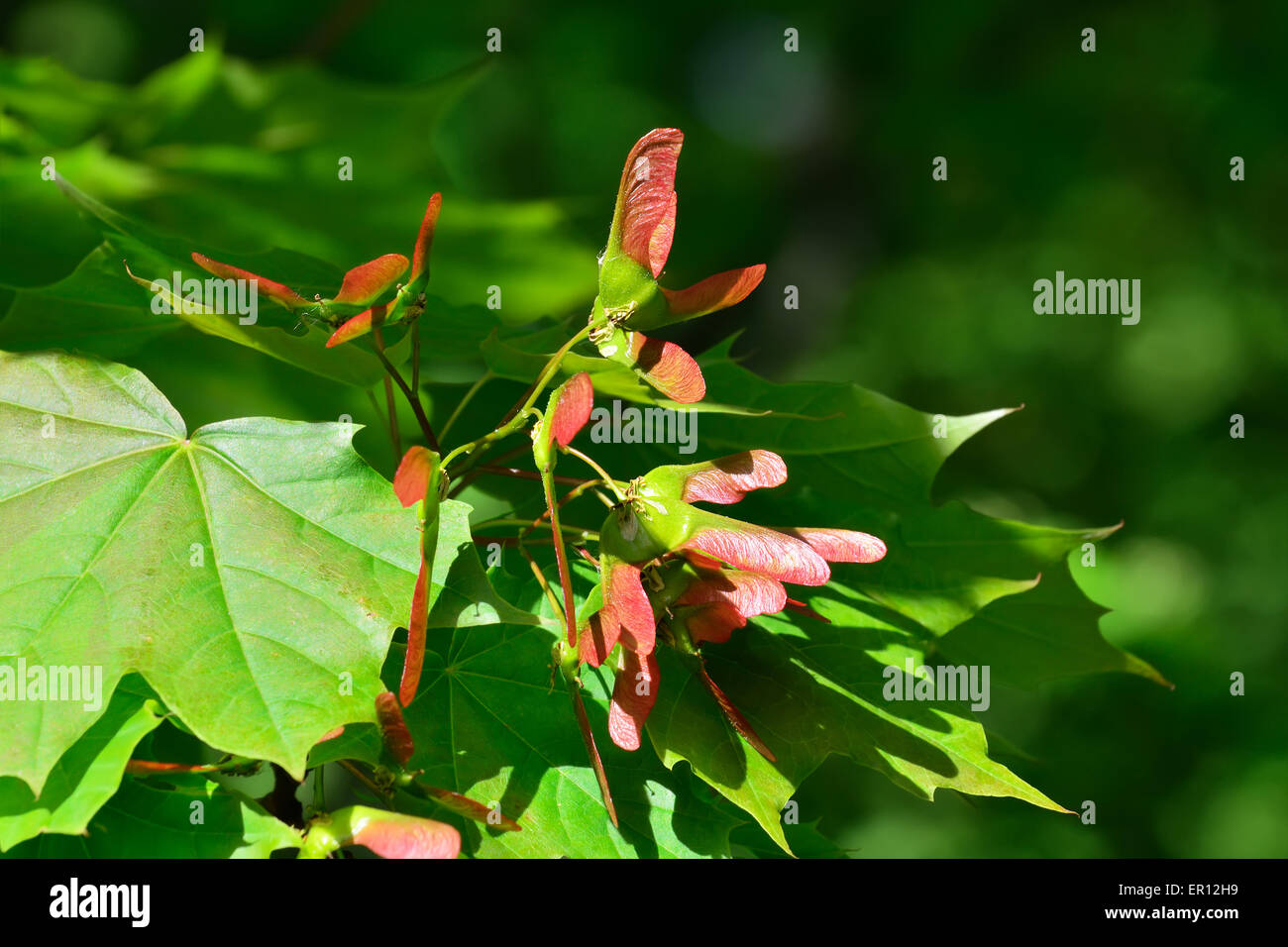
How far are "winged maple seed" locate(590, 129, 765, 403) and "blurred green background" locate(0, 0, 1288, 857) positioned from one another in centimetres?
183

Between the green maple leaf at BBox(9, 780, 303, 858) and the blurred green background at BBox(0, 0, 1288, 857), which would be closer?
the green maple leaf at BBox(9, 780, 303, 858)

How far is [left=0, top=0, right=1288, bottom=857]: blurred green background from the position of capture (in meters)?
2.69

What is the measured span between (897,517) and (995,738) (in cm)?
18

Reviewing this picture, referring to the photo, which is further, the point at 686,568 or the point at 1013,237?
the point at 1013,237

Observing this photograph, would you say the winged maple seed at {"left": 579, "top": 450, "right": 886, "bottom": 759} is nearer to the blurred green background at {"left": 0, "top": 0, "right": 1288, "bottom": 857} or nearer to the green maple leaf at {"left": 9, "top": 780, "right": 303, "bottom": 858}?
the green maple leaf at {"left": 9, "top": 780, "right": 303, "bottom": 858}

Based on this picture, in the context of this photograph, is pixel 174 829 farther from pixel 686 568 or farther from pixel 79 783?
pixel 686 568

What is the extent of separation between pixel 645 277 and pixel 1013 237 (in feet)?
11.3

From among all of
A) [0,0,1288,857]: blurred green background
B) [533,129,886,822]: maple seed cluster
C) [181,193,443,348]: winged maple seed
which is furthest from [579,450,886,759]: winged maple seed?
[0,0,1288,857]: blurred green background

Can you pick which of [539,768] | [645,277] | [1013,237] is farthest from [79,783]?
[1013,237]

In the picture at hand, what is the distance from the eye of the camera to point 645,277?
1.98ft

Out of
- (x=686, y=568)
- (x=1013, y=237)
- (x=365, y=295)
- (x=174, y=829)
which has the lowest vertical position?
(x=174, y=829)

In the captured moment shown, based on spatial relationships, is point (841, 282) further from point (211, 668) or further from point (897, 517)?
point (211, 668)

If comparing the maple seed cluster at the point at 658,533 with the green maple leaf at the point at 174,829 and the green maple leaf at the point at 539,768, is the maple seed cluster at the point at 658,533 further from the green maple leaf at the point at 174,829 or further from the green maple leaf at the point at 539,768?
the green maple leaf at the point at 174,829

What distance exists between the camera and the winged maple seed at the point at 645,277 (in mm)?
591
